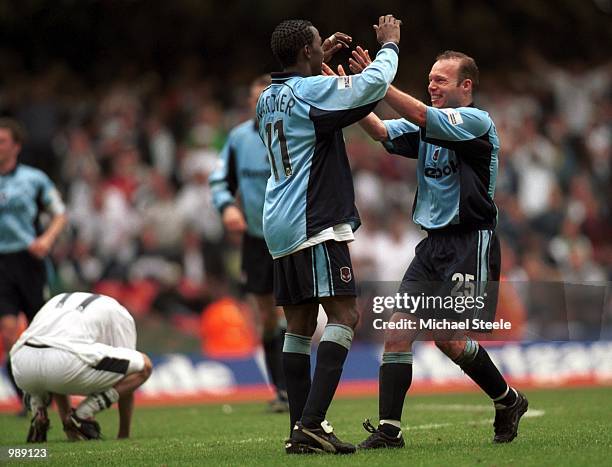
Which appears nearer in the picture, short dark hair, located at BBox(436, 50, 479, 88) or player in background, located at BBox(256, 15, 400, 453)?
player in background, located at BBox(256, 15, 400, 453)

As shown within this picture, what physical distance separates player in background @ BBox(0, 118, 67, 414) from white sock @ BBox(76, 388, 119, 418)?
2691 millimetres

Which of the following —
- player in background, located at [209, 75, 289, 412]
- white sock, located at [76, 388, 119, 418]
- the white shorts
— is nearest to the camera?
the white shorts

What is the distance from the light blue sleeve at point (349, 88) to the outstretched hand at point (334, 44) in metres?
0.42

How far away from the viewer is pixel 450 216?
7.05 meters

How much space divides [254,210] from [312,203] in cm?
400

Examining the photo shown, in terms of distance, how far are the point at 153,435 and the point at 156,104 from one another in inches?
437

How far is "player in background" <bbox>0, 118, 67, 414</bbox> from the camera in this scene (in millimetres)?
10766

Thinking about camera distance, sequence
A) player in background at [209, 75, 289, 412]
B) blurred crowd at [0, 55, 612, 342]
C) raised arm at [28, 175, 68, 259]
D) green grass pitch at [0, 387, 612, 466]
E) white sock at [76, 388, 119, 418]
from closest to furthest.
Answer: green grass pitch at [0, 387, 612, 466] → white sock at [76, 388, 119, 418] → raised arm at [28, 175, 68, 259] → player in background at [209, 75, 289, 412] → blurred crowd at [0, 55, 612, 342]

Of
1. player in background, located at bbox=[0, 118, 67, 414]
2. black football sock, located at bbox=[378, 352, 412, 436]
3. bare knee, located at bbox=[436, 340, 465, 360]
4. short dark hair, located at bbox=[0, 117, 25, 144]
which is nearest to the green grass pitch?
black football sock, located at bbox=[378, 352, 412, 436]

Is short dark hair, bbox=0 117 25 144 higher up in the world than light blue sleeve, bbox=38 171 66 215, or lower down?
higher up

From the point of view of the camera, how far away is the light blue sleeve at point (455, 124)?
680 cm

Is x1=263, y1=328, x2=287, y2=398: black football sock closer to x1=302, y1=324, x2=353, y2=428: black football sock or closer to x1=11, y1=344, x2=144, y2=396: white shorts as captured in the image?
x1=11, y1=344, x2=144, y2=396: white shorts

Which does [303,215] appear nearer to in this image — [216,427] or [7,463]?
[7,463]

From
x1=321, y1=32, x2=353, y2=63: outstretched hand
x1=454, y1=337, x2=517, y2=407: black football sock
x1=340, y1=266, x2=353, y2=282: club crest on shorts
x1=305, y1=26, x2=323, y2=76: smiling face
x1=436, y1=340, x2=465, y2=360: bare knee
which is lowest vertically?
x1=454, y1=337, x2=517, y2=407: black football sock
